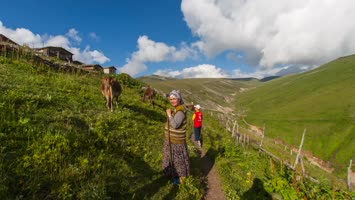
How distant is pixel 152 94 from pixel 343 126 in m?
83.9

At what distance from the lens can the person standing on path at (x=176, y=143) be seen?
6523 millimetres

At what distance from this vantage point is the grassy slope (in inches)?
195

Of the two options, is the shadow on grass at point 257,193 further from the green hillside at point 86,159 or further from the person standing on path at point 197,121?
the person standing on path at point 197,121

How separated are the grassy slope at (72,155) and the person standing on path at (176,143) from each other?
0.36 meters

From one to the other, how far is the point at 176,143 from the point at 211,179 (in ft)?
10.5

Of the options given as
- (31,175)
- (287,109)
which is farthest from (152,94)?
(287,109)

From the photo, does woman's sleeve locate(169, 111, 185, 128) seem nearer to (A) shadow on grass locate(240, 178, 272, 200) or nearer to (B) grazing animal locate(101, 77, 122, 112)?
(A) shadow on grass locate(240, 178, 272, 200)

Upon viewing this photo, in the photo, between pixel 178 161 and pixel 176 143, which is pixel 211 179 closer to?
pixel 178 161

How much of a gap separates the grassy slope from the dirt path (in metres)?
0.64

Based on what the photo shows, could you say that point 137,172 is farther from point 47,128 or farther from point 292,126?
point 292,126

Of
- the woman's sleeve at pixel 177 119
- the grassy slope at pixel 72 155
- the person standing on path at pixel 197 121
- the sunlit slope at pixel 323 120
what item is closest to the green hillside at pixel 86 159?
the grassy slope at pixel 72 155

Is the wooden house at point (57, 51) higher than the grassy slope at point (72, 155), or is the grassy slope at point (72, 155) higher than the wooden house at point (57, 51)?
the wooden house at point (57, 51)

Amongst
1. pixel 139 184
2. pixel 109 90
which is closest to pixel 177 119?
pixel 139 184

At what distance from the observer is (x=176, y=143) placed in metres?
6.84
